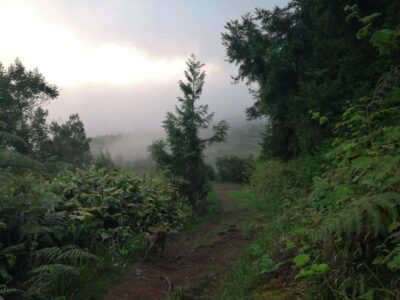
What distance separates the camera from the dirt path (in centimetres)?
580

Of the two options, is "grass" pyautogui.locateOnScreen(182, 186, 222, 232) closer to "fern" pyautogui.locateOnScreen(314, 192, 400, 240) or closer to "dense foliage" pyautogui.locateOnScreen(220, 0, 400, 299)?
"dense foliage" pyautogui.locateOnScreen(220, 0, 400, 299)

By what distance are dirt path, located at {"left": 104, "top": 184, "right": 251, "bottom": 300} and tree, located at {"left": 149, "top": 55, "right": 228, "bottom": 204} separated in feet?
11.8

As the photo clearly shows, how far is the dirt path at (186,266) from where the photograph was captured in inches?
228

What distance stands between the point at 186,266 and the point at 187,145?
6974 millimetres

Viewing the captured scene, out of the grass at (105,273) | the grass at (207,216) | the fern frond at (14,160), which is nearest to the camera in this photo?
the grass at (105,273)

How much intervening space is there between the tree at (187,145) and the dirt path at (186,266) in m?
3.61

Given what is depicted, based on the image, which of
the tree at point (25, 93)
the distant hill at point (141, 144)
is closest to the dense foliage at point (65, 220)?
the tree at point (25, 93)

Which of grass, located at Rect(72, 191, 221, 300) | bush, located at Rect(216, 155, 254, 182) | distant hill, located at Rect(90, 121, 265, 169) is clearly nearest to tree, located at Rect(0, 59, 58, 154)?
bush, located at Rect(216, 155, 254, 182)

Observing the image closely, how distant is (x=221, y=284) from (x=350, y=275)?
2218 millimetres

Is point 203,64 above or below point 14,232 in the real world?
above

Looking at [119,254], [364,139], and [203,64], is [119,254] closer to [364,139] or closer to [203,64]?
[364,139]

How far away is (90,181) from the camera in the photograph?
9859mm

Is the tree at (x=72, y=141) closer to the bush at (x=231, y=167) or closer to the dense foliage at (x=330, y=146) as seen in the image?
the bush at (x=231, y=167)

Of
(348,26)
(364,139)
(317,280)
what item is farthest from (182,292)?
(348,26)
